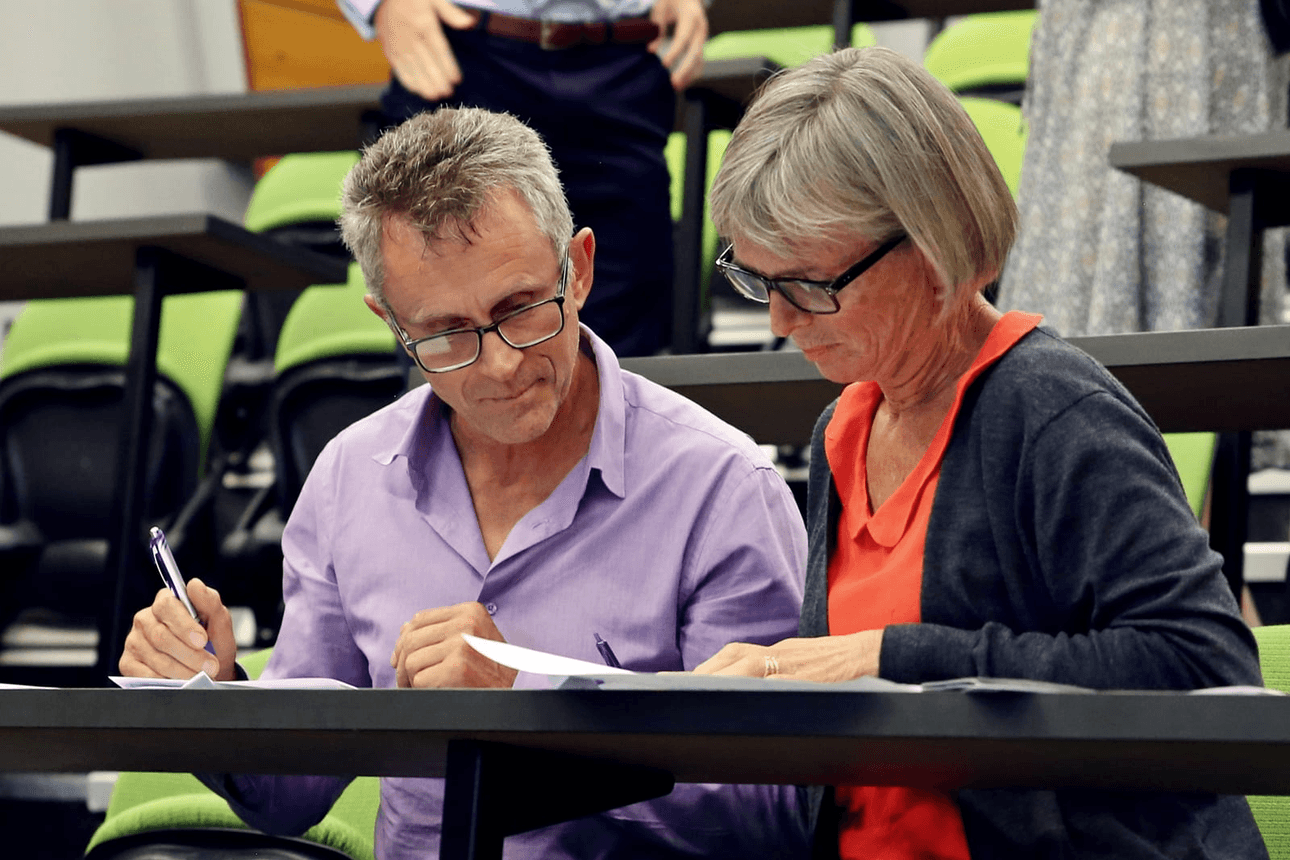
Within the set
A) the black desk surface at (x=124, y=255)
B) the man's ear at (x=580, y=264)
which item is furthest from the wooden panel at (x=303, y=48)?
the man's ear at (x=580, y=264)

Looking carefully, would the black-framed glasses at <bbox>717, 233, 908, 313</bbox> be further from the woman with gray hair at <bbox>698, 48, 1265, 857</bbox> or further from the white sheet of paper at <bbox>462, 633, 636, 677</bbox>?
the white sheet of paper at <bbox>462, 633, 636, 677</bbox>

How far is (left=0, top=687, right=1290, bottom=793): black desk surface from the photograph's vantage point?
708mm

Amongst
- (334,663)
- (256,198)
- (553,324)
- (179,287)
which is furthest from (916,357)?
(256,198)

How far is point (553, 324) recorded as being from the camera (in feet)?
4.35

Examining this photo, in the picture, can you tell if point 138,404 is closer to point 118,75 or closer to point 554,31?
point 554,31

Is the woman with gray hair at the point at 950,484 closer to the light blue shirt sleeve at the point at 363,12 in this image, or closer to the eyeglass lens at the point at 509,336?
the eyeglass lens at the point at 509,336

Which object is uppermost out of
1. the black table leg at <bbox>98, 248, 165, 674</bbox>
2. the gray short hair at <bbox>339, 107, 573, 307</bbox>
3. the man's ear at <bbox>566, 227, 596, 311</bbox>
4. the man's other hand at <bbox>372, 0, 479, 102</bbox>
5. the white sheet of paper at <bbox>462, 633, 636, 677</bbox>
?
the man's other hand at <bbox>372, 0, 479, 102</bbox>

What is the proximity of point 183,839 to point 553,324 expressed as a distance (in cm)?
59

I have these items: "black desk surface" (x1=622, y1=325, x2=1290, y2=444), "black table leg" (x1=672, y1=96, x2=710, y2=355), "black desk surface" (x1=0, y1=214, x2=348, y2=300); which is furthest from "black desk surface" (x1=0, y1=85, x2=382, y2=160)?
"black desk surface" (x1=622, y1=325, x2=1290, y2=444)

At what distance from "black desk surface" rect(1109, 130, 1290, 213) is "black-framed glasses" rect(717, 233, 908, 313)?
0.94 metres

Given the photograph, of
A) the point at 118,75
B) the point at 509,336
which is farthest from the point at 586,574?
the point at 118,75

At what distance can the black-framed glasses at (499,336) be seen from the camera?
A: 1311 millimetres

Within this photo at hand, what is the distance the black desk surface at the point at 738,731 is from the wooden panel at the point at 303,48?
4.13 metres

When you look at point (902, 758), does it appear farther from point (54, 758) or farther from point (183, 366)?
point (183, 366)
